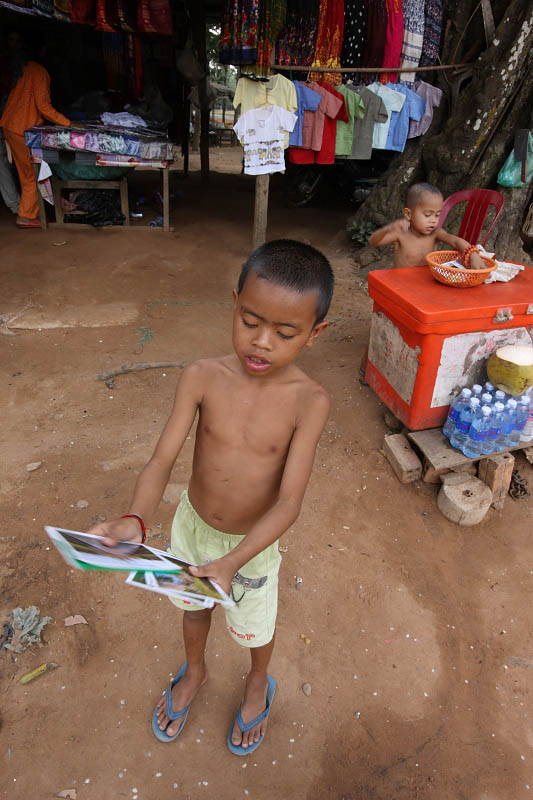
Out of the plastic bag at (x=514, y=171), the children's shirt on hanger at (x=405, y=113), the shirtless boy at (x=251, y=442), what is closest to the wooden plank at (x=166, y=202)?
the children's shirt on hanger at (x=405, y=113)

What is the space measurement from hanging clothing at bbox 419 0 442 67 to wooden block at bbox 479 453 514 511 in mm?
5801

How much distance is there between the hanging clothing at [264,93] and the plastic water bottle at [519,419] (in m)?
4.49

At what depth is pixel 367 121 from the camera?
634 cm

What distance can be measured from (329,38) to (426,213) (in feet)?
11.8

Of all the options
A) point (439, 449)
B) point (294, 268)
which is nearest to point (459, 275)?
point (439, 449)

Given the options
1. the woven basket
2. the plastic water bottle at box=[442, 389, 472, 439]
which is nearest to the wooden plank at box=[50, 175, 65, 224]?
the woven basket

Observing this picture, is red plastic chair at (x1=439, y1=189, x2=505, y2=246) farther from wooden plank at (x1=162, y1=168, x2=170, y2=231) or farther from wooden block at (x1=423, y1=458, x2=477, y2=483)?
wooden plank at (x1=162, y1=168, x2=170, y2=231)

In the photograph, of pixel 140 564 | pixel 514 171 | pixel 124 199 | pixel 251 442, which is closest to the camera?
pixel 140 564

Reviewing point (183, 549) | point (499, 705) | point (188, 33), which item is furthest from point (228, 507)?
point (188, 33)

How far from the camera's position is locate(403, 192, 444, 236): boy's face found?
Result: 358 cm

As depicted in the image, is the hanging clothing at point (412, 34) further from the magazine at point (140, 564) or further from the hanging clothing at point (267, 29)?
the magazine at point (140, 564)

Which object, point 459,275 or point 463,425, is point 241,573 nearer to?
point 463,425

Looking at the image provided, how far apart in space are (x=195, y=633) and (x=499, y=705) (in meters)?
1.30

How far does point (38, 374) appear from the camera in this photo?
3.87 meters
